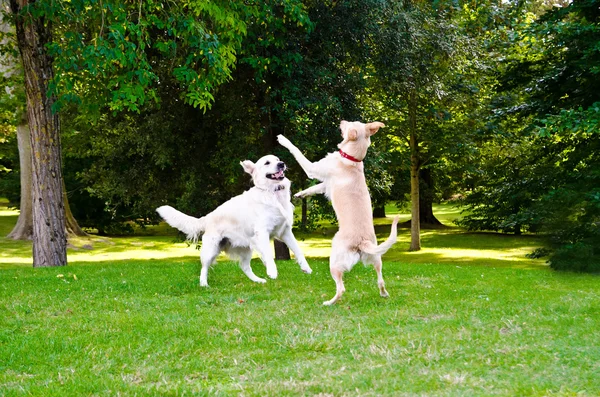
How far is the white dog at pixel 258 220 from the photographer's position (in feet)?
31.2

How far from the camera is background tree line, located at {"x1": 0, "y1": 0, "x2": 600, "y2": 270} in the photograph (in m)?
13.7

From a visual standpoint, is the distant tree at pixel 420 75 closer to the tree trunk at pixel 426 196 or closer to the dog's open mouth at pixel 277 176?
the tree trunk at pixel 426 196

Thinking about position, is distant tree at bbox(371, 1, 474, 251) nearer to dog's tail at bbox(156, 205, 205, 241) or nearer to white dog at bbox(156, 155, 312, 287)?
white dog at bbox(156, 155, 312, 287)

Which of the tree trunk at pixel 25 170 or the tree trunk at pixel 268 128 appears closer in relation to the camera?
the tree trunk at pixel 268 128

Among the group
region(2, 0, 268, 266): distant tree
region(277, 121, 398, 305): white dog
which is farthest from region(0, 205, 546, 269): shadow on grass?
region(277, 121, 398, 305): white dog

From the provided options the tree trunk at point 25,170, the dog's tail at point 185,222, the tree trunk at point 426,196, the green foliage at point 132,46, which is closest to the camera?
the dog's tail at point 185,222

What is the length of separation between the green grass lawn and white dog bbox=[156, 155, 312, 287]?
1.79 ft

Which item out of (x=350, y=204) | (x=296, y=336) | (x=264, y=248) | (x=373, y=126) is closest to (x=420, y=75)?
(x=264, y=248)

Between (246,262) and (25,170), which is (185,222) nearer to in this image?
(246,262)

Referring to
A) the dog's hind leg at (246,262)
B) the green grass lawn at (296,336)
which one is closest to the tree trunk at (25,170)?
the green grass lawn at (296,336)

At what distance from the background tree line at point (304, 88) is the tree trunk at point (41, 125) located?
0.98 feet

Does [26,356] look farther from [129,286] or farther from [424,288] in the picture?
[424,288]

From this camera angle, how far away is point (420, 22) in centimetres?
1919

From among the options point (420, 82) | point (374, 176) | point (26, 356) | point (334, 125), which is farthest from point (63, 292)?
point (420, 82)
